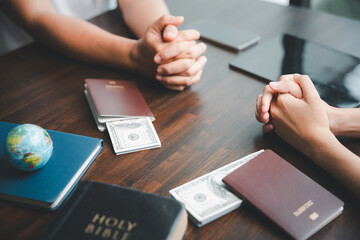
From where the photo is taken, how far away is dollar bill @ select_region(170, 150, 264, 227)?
0.72 m

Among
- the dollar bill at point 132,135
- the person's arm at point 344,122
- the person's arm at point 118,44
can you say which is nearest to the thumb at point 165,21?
the person's arm at point 118,44

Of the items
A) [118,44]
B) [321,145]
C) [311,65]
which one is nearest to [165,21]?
[118,44]

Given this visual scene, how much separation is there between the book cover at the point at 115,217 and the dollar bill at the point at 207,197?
53mm

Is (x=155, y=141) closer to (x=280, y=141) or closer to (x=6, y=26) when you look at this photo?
(x=280, y=141)

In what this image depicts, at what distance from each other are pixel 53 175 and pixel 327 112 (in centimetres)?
79

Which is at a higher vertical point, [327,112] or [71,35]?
[71,35]

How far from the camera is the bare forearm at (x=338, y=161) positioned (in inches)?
30.6

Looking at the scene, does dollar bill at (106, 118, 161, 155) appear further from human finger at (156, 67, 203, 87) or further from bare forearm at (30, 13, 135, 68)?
bare forearm at (30, 13, 135, 68)

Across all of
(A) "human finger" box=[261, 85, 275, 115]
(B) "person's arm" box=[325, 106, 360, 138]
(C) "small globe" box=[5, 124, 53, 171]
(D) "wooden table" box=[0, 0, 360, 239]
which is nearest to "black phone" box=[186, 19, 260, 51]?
(D) "wooden table" box=[0, 0, 360, 239]

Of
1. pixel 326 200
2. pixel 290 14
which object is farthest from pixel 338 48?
pixel 326 200

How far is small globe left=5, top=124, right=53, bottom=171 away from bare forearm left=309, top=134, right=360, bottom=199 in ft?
2.32

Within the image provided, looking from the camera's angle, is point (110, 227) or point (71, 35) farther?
point (71, 35)

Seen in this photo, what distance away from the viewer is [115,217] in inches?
25.6

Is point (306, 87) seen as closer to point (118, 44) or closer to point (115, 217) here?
point (115, 217)
